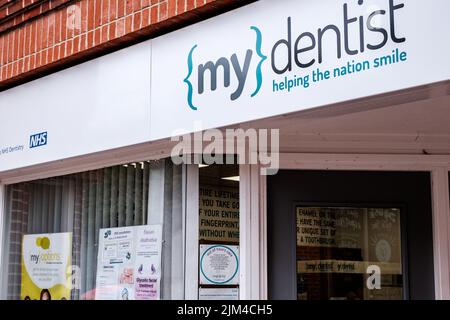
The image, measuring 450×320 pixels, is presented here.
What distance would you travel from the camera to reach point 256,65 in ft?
12.9

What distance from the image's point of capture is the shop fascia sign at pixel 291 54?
337cm

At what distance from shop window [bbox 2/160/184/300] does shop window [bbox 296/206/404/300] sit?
0.84 m

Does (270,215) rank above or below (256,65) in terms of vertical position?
below

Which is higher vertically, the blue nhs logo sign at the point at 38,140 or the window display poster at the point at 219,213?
the blue nhs logo sign at the point at 38,140

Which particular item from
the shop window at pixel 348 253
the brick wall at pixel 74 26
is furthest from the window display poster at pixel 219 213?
the brick wall at pixel 74 26

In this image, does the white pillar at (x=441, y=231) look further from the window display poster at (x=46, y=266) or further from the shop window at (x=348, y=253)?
the window display poster at (x=46, y=266)

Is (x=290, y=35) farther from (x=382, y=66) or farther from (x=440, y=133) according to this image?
(x=440, y=133)

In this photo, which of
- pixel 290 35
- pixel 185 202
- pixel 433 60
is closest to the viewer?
pixel 433 60

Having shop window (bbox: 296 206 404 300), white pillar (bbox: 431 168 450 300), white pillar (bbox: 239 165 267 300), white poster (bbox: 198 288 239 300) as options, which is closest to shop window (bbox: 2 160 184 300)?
white poster (bbox: 198 288 239 300)

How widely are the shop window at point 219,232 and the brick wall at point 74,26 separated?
1.01 meters

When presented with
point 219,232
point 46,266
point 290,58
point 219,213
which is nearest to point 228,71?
point 290,58

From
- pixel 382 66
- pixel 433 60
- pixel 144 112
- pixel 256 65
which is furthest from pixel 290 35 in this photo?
pixel 144 112

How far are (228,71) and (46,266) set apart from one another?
2.51 metres
